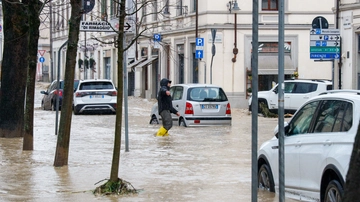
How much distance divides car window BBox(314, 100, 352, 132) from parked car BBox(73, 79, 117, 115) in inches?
939

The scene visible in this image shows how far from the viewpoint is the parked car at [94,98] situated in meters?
32.6

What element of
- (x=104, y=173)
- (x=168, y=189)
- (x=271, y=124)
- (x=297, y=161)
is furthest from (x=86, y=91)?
(x=297, y=161)

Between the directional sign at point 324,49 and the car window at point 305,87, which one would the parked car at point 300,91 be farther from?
the directional sign at point 324,49

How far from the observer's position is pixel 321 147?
29.0 feet

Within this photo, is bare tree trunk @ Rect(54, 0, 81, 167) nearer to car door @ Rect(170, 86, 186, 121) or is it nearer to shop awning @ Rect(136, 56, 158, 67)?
car door @ Rect(170, 86, 186, 121)

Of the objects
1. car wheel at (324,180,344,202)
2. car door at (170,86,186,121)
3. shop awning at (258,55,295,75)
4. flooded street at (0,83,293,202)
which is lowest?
flooded street at (0,83,293,202)

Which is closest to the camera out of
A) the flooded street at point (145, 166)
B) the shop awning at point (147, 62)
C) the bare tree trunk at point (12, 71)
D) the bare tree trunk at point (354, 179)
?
the bare tree trunk at point (354, 179)

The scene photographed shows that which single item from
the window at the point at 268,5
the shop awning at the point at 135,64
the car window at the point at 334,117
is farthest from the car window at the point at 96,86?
the car window at the point at 334,117

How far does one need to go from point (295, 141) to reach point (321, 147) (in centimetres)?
83

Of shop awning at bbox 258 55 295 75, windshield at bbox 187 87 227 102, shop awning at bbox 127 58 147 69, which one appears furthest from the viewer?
shop awning at bbox 127 58 147 69

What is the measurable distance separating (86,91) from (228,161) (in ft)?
58.1

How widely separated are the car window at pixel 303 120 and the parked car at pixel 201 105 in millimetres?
14679

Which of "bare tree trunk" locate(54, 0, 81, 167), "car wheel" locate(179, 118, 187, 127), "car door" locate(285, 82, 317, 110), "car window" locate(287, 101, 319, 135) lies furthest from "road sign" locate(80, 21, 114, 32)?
"car door" locate(285, 82, 317, 110)

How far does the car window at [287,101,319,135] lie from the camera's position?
9.57 m
